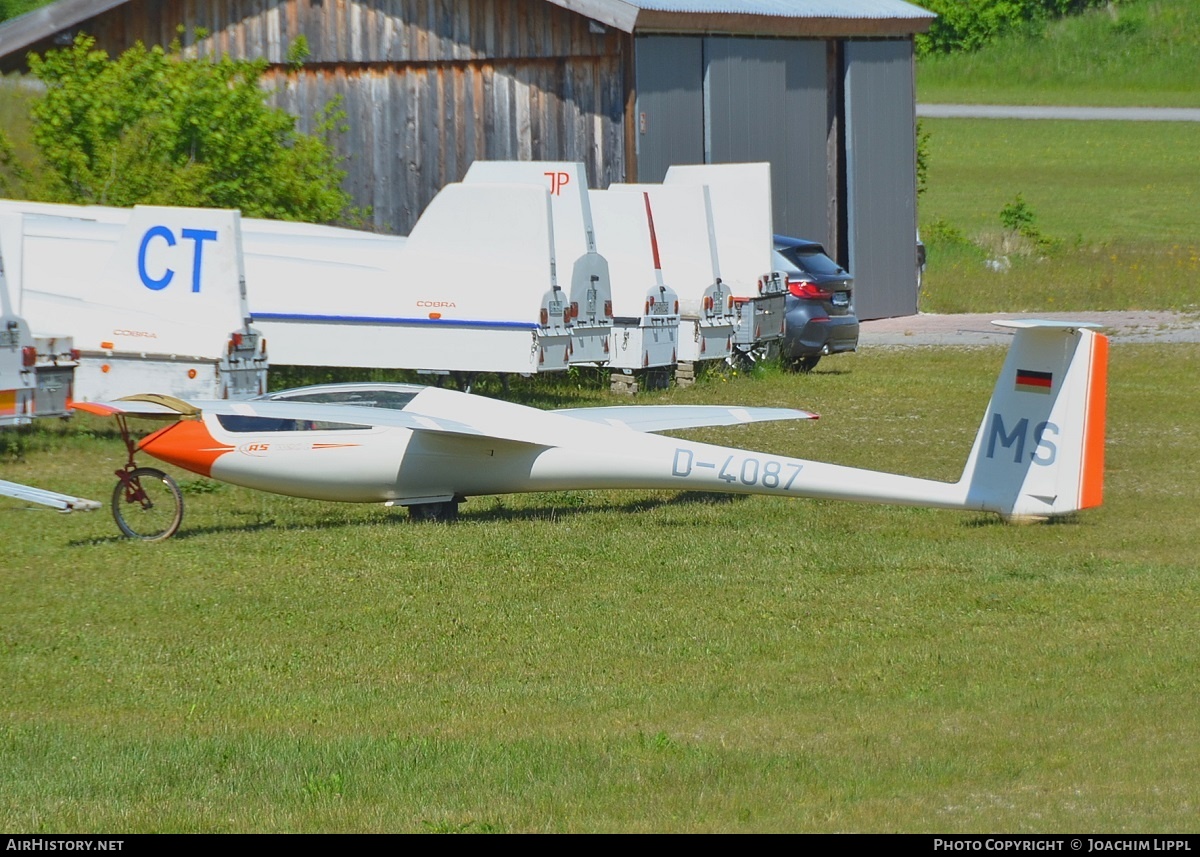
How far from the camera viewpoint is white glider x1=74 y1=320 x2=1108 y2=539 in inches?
464

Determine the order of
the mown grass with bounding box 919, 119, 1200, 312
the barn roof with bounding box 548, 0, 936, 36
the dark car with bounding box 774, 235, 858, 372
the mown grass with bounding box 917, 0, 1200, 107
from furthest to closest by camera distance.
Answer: the mown grass with bounding box 917, 0, 1200, 107, the mown grass with bounding box 919, 119, 1200, 312, the barn roof with bounding box 548, 0, 936, 36, the dark car with bounding box 774, 235, 858, 372

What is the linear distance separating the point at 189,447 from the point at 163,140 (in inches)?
379

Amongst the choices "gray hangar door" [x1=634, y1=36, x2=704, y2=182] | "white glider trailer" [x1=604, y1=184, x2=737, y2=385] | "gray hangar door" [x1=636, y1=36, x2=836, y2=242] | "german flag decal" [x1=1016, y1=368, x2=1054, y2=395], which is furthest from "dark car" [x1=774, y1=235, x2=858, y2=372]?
"german flag decal" [x1=1016, y1=368, x2=1054, y2=395]

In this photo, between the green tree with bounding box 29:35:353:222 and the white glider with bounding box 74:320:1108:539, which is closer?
the white glider with bounding box 74:320:1108:539

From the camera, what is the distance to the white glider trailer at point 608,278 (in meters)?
18.4

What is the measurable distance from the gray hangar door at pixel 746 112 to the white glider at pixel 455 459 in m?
12.3

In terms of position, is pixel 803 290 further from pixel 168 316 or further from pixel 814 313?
pixel 168 316

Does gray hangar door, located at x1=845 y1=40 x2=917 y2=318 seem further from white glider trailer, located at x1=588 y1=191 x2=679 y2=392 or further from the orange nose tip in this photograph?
the orange nose tip

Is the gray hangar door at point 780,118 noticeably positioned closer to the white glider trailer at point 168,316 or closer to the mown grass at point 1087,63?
the white glider trailer at point 168,316

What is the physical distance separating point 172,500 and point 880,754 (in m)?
8.00

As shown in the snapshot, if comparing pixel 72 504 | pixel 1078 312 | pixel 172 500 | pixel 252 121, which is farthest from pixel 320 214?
pixel 1078 312

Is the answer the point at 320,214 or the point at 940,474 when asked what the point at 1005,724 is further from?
the point at 320,214

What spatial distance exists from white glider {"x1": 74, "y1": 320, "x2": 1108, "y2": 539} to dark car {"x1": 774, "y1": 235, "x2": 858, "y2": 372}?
938 centimetres

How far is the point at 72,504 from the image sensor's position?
11.9 m
